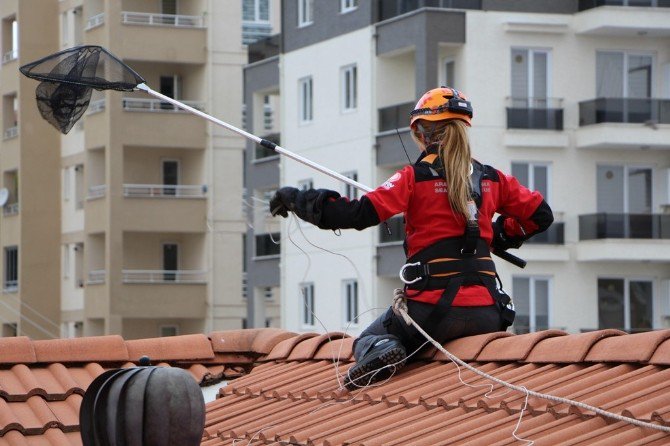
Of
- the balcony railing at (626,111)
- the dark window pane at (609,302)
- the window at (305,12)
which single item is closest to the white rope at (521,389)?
the balcony railing at (626,111)

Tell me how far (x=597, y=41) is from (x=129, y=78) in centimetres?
3326

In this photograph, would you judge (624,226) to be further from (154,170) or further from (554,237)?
(154,170)

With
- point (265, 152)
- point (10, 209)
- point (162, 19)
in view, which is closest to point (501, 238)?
point (265, 152)

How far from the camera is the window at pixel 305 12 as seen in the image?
4769 centimetres

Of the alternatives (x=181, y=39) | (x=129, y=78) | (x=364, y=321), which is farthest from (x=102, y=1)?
(x=129, y=78)

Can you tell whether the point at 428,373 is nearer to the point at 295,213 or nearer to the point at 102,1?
the point at 295,213

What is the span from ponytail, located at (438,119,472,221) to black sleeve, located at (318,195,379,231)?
0.46 m

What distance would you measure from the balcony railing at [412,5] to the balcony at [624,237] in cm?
576

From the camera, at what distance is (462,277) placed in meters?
9.08

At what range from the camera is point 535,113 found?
43.1 m

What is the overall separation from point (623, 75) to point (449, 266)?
35.8m

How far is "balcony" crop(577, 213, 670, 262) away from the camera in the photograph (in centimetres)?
4288

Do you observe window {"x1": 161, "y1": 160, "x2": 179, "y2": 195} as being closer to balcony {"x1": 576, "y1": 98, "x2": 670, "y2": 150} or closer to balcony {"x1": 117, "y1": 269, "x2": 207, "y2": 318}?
balcony {"x1": 117, "y1": 269, "x2": 207, "y2": 318}

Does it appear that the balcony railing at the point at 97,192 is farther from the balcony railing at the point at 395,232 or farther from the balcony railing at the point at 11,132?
the balcony railing at the point at 395,232
